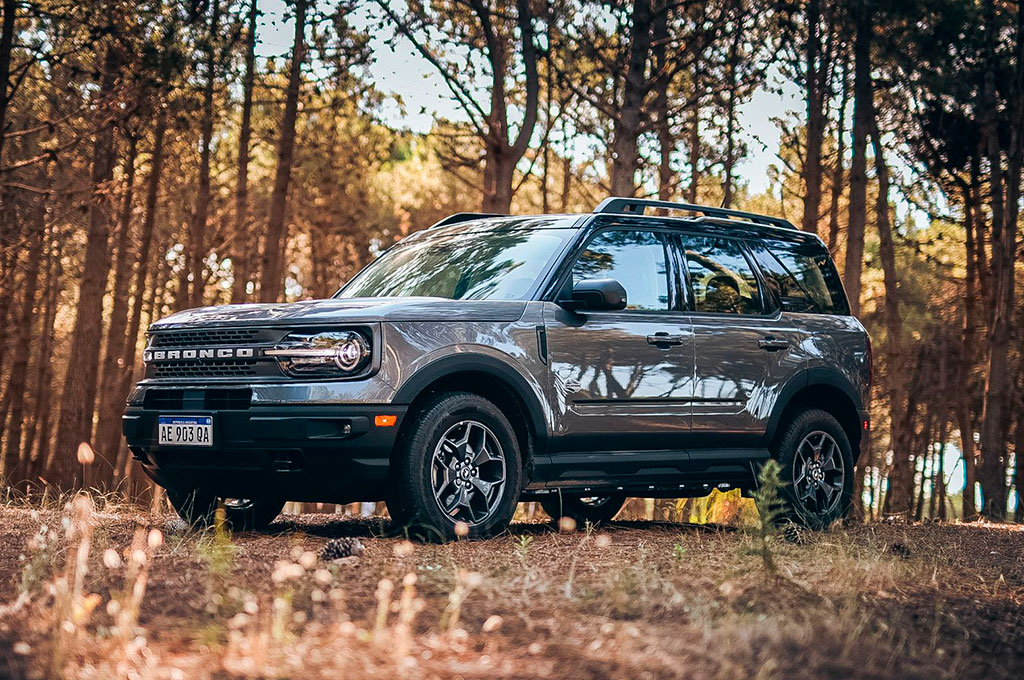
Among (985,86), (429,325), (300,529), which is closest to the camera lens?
(429,325)

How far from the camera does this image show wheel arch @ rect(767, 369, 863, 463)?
891 cm

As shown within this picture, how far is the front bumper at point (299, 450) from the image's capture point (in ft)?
21.7

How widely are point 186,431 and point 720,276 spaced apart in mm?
3732

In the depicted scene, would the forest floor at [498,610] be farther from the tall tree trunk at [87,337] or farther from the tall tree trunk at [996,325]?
the tall tree trunk at [996,325]

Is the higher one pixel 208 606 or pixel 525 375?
pixel 525 375

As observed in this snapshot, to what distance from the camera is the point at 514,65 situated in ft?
67.5

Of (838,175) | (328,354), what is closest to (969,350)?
(838,175)

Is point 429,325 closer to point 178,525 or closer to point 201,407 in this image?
point 201,407

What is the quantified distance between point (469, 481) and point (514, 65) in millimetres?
14431

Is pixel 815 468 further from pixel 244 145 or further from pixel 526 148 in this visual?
pixel 244 145

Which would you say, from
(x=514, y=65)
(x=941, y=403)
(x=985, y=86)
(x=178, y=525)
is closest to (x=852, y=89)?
(x=985, y=86)

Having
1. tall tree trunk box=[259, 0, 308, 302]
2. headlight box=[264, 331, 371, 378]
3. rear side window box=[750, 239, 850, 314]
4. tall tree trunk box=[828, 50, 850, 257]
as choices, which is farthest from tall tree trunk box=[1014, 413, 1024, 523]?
headlight box=[264, 331, 371, 378]

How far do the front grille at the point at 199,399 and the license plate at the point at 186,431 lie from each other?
66 mm

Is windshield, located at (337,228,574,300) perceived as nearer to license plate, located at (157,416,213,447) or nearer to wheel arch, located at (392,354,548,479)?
wheel arch, located at (392,354,548,479)
